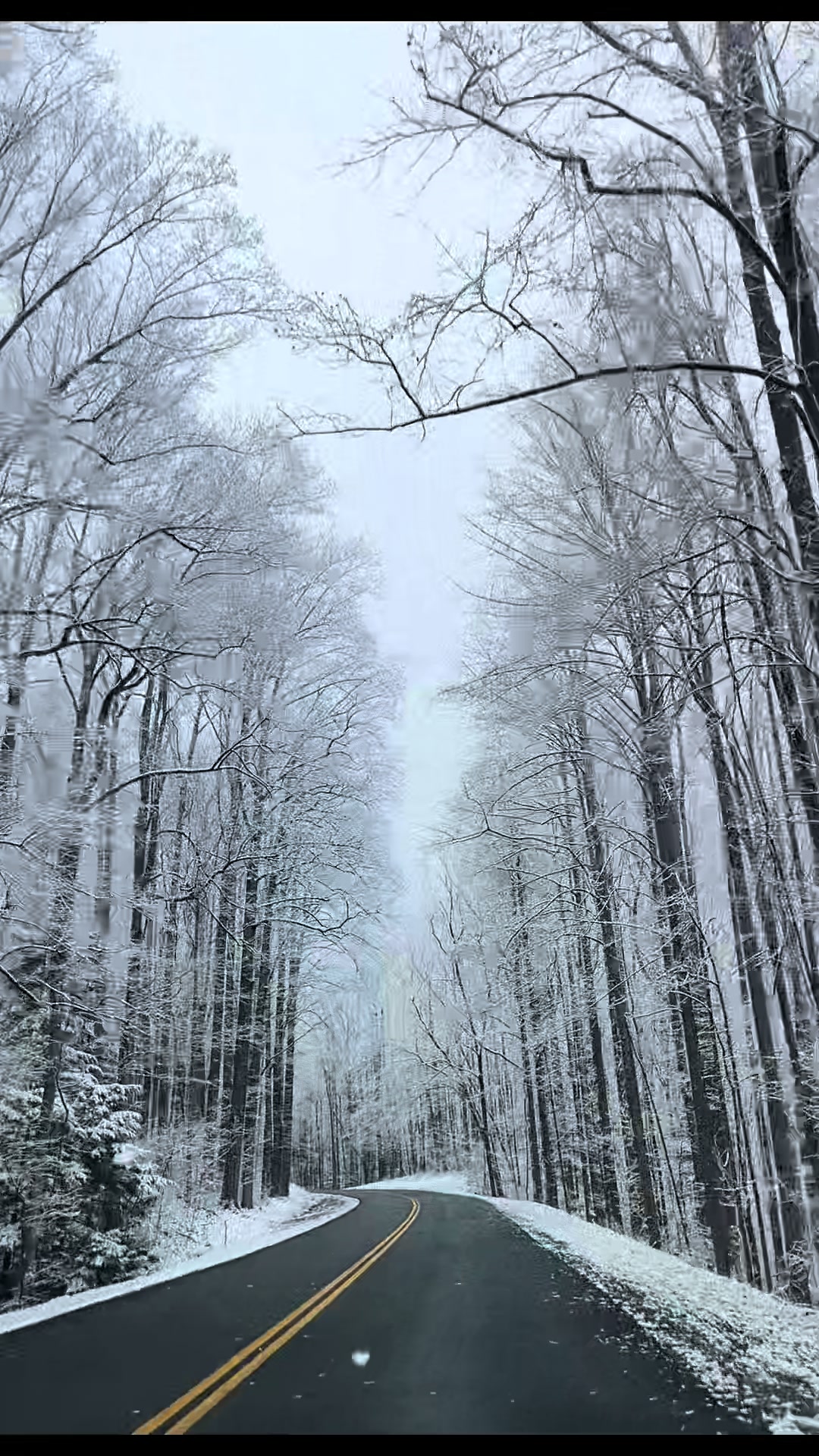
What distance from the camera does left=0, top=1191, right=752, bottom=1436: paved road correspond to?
4.35 meters

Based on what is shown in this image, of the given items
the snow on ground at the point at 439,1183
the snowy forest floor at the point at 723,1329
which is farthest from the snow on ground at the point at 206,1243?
the snow on ground at the point at 439,1183

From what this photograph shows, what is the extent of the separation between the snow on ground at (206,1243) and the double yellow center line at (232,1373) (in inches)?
82.7

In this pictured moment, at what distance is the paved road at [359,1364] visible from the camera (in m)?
4.35

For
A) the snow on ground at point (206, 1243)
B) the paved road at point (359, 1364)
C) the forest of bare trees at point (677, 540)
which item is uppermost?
the forest of bare trees at point (677, 540)

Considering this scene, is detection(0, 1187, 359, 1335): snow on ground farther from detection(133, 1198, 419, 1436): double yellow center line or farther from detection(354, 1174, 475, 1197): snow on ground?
detection(354, 1174, 475, 1197): snow on ground

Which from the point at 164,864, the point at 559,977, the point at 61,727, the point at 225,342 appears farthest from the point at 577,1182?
the point at 225,342

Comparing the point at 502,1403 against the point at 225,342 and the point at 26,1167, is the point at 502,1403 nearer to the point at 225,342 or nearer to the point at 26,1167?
the point at 26,1167

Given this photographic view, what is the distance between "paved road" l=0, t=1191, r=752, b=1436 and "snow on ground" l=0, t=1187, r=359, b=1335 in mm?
395

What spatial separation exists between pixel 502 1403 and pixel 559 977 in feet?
54.6

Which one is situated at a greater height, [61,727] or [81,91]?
[81,91]

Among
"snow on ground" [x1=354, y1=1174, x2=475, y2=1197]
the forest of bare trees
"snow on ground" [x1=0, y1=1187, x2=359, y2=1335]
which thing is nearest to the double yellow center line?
"snow on ground" [x1=0, y1=1187, x2=359, y2=1335]

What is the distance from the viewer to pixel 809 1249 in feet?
35.8

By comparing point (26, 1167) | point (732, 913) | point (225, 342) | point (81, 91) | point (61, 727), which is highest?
point (81, 91)

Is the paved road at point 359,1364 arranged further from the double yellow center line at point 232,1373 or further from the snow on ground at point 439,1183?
the snow on ground at point 439,1183
